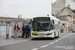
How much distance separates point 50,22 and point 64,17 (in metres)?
80.7

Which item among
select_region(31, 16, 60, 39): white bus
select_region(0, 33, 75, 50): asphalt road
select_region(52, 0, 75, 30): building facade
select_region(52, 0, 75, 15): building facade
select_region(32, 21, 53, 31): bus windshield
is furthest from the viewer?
select_region(52, 0, 75, 15): building facade

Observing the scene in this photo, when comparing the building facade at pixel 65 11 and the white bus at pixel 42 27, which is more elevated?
the building facade at pixel 65 11

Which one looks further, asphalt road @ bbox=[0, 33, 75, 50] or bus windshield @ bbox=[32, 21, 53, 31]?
bus windshield @ bbox=[32, 21, 53, 31]

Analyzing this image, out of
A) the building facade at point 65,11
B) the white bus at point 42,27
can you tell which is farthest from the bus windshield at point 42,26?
the building facade at point 65,11

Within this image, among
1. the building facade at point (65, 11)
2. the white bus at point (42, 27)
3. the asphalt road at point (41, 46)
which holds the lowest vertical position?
the asphalt road at point (41, 46)

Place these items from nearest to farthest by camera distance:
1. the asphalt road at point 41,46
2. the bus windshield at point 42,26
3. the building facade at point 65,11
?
the asphalt road at point 41,46
the bus windshield at point 42,26
the building facade at point 65,11

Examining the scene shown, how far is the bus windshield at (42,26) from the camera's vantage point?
938 inches

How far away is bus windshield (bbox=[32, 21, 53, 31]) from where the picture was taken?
78.2 feet

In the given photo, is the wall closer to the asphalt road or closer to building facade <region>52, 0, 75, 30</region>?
building facade <region>52, 0, 75, 30</region>

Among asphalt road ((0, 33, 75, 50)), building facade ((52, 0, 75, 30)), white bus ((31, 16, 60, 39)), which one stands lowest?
asphalt road ((0, 33, 75, 50))

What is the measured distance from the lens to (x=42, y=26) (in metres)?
23.9

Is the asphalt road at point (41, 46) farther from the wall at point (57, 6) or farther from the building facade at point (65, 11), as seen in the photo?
the wall at point (57, 6)

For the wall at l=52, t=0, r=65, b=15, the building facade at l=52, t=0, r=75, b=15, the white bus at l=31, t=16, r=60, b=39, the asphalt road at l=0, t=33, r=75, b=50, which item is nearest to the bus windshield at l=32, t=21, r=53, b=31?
the white bus at l=31, t=16, r=60, b=39

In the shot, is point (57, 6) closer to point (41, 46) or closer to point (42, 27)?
point (42, 27)
